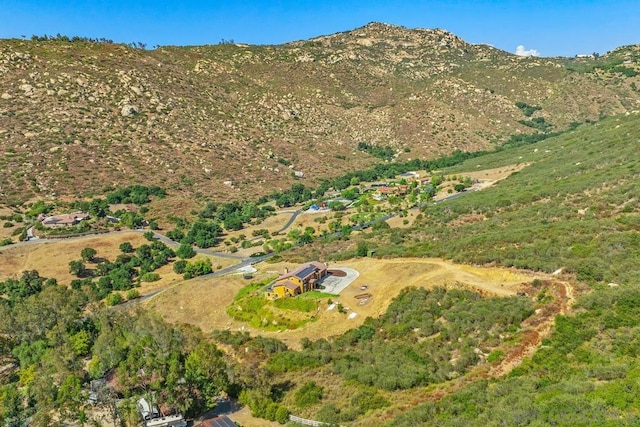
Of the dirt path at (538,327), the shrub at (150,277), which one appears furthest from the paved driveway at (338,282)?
the shrub at (150,277)

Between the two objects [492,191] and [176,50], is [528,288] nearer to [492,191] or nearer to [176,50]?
[492,191]

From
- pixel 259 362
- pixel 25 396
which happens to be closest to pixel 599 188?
pixel 259 362

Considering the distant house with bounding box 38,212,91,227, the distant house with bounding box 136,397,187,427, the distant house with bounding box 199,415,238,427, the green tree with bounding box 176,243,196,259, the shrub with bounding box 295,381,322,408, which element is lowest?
the shrub with bounding box 295,381,322,408

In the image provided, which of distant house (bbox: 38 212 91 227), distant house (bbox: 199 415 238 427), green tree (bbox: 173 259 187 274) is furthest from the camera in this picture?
distant house (bbox: 38 212 91 227)

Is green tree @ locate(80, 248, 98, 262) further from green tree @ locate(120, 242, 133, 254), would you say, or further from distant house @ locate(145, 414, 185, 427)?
distant house @ locate(145, 414, 185, 427)

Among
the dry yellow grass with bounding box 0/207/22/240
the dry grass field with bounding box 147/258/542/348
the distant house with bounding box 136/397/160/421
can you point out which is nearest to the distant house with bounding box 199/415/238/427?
the distant house with bounding box 136/397/160/421

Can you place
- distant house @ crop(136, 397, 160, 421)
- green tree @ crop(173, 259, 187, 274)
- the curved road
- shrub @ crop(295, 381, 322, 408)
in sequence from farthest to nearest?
green tree @ crop(173, 259, 187, 274), the curved road, shrub @ crop(295, 381, 322, 408), distant house @ crop(136, 397, 160, 421)
